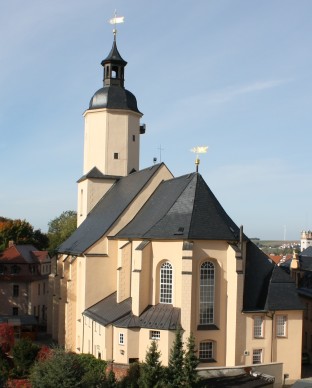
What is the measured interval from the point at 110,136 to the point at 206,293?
62.0 ft

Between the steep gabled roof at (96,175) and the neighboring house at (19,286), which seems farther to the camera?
the neighboring house at (19,286)

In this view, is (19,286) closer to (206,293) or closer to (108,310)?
(108,310)

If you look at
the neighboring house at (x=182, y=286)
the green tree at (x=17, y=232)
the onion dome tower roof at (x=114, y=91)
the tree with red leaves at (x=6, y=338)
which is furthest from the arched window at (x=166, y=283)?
the green tree at (x=17, y=232)

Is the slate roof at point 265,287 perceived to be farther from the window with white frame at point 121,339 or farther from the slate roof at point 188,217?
the window with white frame at point 121,339

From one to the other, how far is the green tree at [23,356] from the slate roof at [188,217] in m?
9.21

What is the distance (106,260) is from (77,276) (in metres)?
4.34

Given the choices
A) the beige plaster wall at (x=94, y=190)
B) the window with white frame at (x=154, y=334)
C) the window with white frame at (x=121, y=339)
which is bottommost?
the window with white frame at (x=121, y=339)

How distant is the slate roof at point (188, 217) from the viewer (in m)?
31.7

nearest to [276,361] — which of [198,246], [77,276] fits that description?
[198,246]

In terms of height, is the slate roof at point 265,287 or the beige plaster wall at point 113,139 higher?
the beige plaster wall at point 113,139

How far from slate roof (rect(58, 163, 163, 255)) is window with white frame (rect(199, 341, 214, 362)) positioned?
10.8 metres

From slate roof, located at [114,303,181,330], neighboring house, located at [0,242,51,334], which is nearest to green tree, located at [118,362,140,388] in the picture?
slate roof, located at [114,303,181,330]

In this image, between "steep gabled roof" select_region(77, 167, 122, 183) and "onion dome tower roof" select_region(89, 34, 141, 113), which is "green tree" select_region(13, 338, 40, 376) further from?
"onion dome tower roof" select_region(89, 34, 141, 113)

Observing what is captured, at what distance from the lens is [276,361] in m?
32.6
